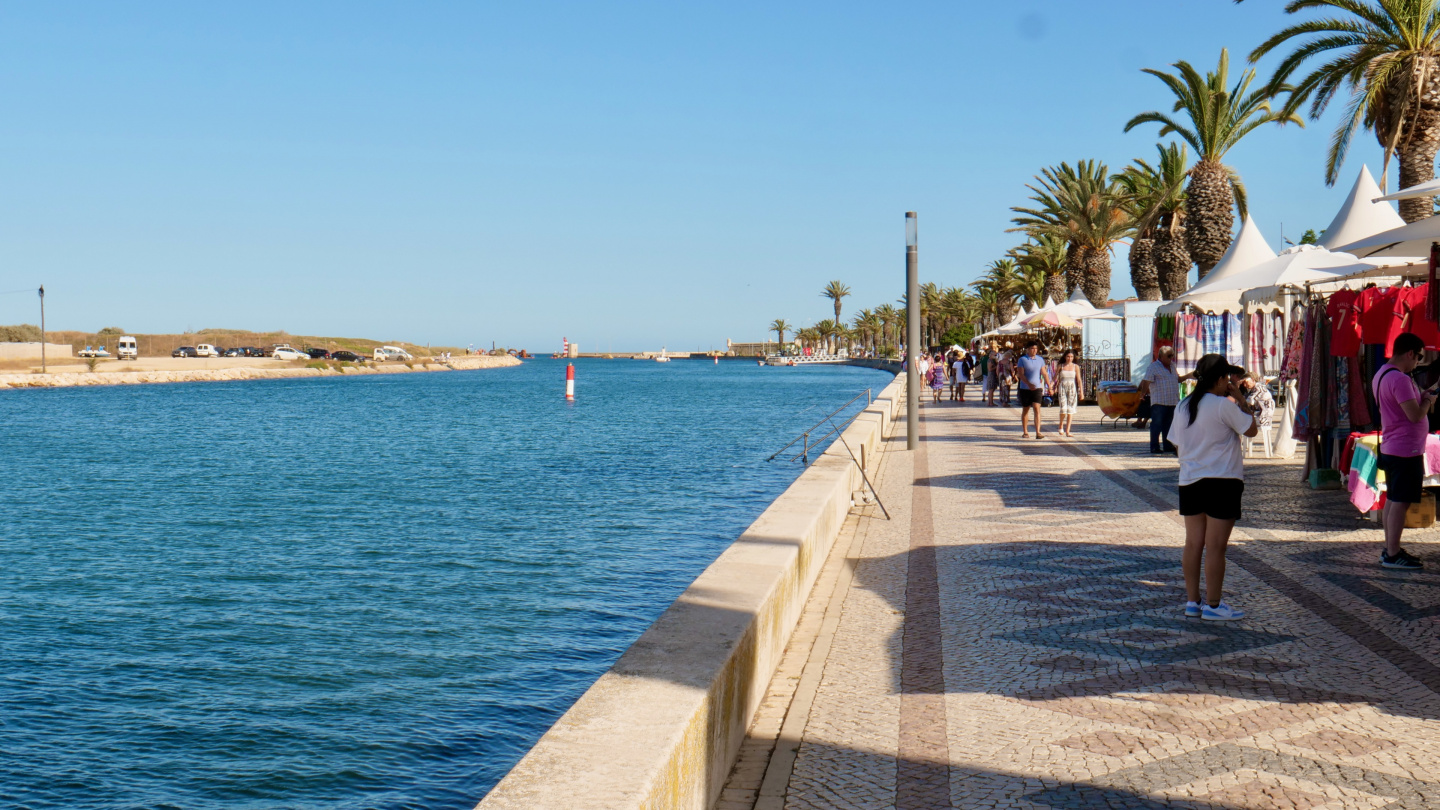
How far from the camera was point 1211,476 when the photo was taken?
6.51 m

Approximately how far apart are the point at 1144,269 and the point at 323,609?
34763mm

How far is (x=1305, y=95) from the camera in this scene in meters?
20.7

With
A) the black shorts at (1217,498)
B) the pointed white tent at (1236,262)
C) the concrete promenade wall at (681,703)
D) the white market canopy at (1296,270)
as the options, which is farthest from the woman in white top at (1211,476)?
the pointed white tent at (1236,262)

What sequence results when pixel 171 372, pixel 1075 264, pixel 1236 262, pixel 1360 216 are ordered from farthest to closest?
1. pixel 171 372
2. pixel 1075 264
3. pixel 1236 262
4. pixel 1360 216

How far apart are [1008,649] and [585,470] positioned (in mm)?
19358

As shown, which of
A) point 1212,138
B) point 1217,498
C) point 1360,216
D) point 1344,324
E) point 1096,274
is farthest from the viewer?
point 1096,274

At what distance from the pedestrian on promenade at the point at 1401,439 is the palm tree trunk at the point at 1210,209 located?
910 inches

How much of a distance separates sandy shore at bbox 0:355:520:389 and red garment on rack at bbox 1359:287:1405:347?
280 feet

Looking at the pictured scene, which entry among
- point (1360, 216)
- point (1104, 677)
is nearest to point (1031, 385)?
point (1360, 216)

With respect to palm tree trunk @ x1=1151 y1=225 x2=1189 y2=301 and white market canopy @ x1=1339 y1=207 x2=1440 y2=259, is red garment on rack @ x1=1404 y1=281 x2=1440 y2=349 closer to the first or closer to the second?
white market canopy @ x1=1339 y1=207 x2=1440 y2=259

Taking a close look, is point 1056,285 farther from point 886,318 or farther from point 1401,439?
point 886,318

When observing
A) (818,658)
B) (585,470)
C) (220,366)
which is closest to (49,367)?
(220,366)

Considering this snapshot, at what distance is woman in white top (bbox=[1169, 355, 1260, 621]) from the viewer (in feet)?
21.2

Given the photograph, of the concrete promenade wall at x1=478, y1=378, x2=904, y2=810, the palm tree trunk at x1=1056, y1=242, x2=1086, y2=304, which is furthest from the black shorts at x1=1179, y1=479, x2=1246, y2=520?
the palm tree trunk at x1=1056, y1=242, x2=1086, y2=304
